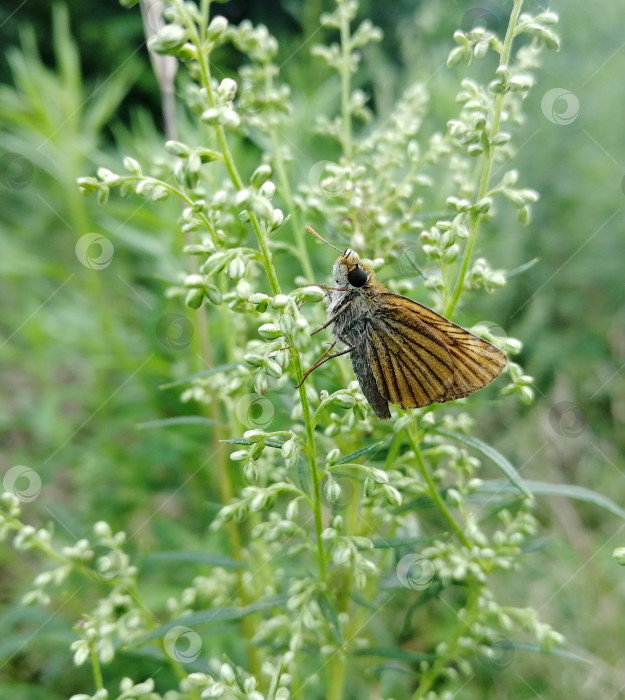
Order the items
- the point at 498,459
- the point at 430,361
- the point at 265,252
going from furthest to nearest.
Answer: the point at 430,361
the point at 498,459
the point at 265,252

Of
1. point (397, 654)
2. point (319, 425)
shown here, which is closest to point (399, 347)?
point (319, 425)

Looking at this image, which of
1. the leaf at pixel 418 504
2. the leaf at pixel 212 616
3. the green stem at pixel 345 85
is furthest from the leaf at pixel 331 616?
the green stem at pixel 345 85

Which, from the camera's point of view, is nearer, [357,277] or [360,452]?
[360,452]

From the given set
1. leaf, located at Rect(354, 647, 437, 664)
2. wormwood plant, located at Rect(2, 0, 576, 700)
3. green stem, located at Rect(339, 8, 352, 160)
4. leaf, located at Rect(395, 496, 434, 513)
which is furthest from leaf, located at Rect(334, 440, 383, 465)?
green stem, located at Rect(339, 8, 352, 160)

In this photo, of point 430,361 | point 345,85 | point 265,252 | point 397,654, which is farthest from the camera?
point 345,85

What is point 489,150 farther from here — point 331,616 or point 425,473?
point 331,616

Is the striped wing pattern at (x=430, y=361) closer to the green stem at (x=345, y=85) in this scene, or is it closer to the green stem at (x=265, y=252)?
the green stem at (x=265, y=252)

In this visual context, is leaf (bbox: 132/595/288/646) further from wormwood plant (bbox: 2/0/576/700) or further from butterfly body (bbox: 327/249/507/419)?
butterfly body (bbox: 327/249/507/419)
